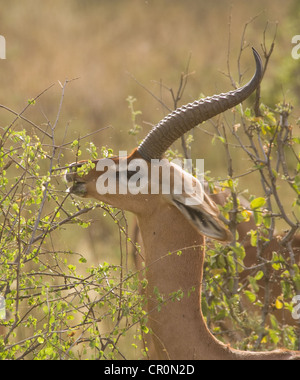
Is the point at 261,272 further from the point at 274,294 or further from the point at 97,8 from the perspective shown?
the point at 97,8

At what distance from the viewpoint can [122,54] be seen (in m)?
18.5

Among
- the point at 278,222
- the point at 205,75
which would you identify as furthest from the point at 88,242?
the point at 205,75

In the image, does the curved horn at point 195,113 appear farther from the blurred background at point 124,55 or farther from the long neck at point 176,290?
the blurred background at point 124,55

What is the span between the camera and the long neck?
4.43 meters

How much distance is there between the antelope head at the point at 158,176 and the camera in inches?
189

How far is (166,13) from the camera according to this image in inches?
838

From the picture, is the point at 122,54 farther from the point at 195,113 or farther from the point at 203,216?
the point at 203,216

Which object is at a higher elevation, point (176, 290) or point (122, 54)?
point (122, 54)

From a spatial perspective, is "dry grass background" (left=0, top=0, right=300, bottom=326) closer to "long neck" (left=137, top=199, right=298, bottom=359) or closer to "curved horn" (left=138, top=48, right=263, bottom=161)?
"curved horn" (left=138, top=48, right=263, bottom=161)

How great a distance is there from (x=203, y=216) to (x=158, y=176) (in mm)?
424

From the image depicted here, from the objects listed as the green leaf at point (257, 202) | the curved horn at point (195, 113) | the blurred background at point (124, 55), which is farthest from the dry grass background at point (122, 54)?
the curved horn at point (195, 113)

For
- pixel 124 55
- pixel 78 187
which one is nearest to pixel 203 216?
pixel 78 187

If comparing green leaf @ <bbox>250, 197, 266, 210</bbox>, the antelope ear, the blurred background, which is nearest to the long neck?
the antelope ear

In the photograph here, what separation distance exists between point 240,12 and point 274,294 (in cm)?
1460
